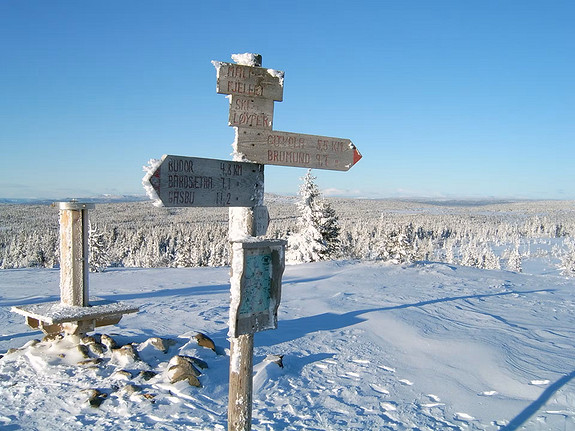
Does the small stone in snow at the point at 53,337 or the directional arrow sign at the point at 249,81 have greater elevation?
the directional arrow sign at the point at 249,81

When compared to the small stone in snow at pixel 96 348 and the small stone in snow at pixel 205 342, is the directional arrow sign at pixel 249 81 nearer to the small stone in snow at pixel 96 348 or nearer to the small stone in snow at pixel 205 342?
the small stone in snow at pixel 205 342

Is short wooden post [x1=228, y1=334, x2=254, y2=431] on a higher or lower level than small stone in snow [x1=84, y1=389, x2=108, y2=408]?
higher

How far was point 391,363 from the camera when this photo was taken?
6344 millimetres

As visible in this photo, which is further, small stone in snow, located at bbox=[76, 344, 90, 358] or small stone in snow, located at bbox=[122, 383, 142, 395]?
small stone in snow, located at bbox=[76, 344, 90, 358]

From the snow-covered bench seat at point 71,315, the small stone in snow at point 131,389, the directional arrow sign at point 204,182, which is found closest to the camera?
the directional arrow sign at point 204,182

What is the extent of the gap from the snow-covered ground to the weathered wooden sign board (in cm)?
174

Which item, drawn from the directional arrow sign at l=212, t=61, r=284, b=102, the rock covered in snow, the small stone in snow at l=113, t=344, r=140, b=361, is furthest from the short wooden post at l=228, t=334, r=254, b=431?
the small stone in snow at l=113, t=344, r=140, b=361

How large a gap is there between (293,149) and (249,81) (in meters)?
0.61

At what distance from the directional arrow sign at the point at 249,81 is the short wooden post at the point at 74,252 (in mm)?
3680

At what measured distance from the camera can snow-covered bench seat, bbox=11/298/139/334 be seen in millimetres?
5676

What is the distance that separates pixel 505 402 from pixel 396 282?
8.41 meters

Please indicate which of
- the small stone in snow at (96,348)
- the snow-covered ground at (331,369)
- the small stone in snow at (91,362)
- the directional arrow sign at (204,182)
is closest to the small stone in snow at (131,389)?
the snow-covered ground at (331,369)

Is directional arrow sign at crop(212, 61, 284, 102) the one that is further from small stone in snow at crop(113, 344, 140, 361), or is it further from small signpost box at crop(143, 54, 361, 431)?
small stone in snow at crop(113, 344, 140, 361)

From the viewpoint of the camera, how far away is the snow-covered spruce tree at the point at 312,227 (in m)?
27.0
